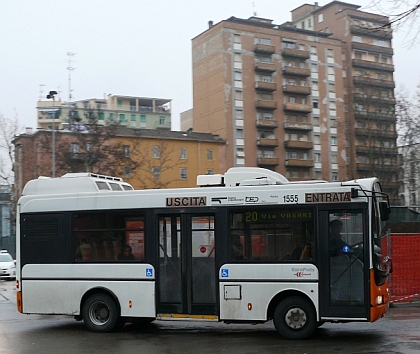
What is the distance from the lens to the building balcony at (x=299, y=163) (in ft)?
273

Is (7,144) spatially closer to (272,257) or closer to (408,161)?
(408,161)

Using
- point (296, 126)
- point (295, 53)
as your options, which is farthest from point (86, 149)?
point (295, 53)

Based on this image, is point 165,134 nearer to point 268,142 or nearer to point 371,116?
point 268,142

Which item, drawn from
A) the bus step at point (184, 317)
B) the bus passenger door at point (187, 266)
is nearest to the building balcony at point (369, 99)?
the bus passenger door at point (187, 266)

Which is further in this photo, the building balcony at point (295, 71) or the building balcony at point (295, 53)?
the building balcony at point (295, 53)

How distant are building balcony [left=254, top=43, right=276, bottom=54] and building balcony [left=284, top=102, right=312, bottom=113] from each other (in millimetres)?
7304

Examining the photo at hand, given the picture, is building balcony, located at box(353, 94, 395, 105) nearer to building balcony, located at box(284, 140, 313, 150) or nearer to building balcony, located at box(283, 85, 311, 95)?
building balcony, located at box(284, 140, 313, 150)

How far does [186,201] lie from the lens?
12281 mm

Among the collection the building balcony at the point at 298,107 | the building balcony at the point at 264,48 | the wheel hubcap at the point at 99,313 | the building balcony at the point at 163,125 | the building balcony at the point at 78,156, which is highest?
the building balcony at the point at 264,48

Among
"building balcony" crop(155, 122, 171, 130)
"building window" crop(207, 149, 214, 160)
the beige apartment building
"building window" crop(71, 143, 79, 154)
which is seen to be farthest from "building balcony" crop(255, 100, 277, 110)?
"building window" crop(71, 143, 79, 154)

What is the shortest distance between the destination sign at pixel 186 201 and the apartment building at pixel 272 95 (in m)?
66.4

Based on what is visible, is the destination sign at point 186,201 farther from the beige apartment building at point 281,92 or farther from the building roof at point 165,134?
the beige apartment building at point 281,92

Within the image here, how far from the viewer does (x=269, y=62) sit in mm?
83375

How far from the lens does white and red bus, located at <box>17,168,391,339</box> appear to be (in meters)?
11.2
